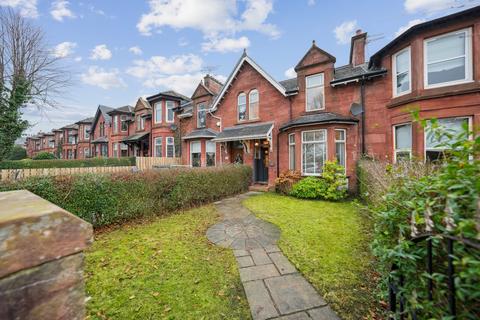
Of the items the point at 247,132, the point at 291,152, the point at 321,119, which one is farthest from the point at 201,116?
the point at 321,119

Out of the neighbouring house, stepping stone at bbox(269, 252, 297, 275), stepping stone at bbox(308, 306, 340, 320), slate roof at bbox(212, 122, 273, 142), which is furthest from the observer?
the neighbouring house

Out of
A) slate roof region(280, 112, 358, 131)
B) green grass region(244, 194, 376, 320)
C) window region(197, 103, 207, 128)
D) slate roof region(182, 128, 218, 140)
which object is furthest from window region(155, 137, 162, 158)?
green grass region(244, 194, 376, 320)

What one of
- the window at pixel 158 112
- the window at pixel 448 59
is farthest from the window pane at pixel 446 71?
the window at pixel 158 112

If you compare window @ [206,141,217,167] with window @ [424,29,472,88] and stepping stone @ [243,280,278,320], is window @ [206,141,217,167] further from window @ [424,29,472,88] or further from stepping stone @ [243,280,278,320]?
stepping stone @ [243,280,278,320]

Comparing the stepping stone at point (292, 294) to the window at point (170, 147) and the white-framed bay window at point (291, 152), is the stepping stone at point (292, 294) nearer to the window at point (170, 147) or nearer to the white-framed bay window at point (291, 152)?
the white-framed bay window at point (291, 152)

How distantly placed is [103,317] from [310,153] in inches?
417

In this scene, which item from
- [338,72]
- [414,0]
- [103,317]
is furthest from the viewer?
[338,72]

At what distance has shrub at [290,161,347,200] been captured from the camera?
9477 mm

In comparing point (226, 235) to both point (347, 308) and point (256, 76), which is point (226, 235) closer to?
point (347, 308)

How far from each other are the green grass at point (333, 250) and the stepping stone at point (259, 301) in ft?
2.89

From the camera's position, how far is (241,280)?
Answer: 3.48 m

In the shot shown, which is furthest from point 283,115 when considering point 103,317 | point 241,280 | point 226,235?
point 103,317

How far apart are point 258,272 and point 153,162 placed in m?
16.4

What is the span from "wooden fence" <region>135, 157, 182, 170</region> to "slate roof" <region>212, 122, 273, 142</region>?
627cm
